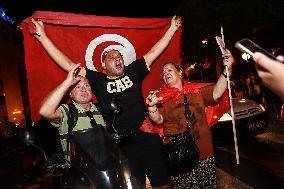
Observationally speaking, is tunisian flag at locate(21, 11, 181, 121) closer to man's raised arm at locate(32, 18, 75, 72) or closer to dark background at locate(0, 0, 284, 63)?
man's raised arm at locate(32, 18, 75, 72)

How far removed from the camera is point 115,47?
17.5ft

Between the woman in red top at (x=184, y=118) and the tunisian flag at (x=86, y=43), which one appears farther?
the tunisian flag at (x=86, y=43)

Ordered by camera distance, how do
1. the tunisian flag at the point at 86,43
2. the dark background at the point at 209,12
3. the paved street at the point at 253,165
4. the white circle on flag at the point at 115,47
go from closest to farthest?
1. the tunisian flag at the point at 86,43
2. the white circle on flag at the point at 115,47
3. the paved street at the point at 253,165
4. the dark background at the point at 209,12

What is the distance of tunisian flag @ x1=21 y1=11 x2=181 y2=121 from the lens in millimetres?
4887

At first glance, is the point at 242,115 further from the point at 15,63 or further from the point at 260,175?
the point at 15,63

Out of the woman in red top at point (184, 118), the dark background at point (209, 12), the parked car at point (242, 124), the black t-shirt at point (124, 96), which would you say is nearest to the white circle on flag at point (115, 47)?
the black t-shirt at point (124, 96)

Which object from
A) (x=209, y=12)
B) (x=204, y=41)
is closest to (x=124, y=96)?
(x=209, y=12)

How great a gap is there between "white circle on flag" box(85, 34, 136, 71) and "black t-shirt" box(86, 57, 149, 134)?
62 centimetres

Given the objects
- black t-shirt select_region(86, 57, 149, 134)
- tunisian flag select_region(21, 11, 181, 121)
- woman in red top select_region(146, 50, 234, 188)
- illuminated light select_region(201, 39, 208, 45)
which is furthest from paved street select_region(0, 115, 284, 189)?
illuminated light select_region(201, 39, 208, 45)

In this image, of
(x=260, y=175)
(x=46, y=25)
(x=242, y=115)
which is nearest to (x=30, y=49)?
(x=46, y=25)

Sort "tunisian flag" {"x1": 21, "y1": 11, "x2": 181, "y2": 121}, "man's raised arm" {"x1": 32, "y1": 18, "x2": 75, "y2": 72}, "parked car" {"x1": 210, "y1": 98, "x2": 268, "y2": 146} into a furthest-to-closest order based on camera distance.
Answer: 1. "parked car" {"x1": 210, "y1": 98, "x2": 268, "y2": 146}
2. "tunisian flag" {"x1": 21, "y1": 11, "x2": 181, "y2": 121}
3. "man's raised arm" {"x1": 32, "y1": 18, "x2": 75, "y2": 72}

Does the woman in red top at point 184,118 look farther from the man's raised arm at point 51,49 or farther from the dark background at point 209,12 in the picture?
the dark background at point 209,12

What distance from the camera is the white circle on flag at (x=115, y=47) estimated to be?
5211mm

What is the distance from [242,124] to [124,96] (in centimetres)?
613
